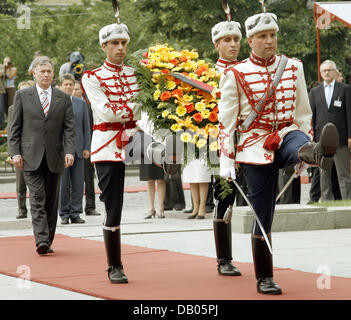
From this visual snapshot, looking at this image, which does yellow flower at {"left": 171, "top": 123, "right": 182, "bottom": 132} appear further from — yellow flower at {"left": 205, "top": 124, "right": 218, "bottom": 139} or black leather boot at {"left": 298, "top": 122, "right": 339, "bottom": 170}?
black leather boot at {"left": 298, "top": 122, "right": 339, "bottom": 170}

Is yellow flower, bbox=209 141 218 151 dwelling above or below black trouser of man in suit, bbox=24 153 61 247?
above

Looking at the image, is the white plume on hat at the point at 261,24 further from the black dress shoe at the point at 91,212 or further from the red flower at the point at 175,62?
the black dress shoe at the point at 91,212

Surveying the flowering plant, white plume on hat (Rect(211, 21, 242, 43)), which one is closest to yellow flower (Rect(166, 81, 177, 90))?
the flowering plant

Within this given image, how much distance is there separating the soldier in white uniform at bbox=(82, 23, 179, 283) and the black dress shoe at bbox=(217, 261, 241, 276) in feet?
3.09

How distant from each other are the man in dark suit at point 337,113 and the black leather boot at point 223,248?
23.8 ft

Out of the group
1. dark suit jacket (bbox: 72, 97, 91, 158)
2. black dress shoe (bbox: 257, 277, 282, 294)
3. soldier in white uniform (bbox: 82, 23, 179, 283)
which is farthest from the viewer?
dark suit jacket (bbox: 72, 97, 91, 158)

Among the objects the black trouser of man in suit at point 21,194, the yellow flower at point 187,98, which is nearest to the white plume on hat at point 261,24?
the yellow flower at point 187,98

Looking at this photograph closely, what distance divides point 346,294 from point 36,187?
15.6 feet

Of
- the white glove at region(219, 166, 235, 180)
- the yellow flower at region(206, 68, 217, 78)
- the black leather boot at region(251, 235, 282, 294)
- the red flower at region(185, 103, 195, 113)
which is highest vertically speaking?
the yellow flower at region(206, 68, 217, 78)

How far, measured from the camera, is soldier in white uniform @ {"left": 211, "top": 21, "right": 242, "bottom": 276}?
9.34 m

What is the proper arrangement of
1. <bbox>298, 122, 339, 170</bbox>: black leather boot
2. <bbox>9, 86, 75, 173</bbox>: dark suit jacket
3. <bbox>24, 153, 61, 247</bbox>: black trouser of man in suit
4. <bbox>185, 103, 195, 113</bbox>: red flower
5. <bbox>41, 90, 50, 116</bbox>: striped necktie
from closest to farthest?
<bbox>298, 122, 339, 170</bbox>: black leather boot
<bbox>185, 103, 195, 113</bbox>: red flower
<bbox>24, 153, 61, 247</bbox>: black trouser of man in suit
<bbox>9, 86, 75, 173</bbox>: dark suit jacket
<bbox>41, 90, 50, 116</bbox>: striped necktie

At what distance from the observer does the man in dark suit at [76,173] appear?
49.9 feet

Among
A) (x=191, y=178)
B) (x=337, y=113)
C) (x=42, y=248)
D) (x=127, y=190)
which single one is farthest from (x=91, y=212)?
(x=127, y=190)
